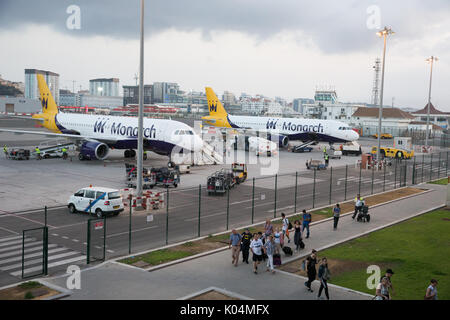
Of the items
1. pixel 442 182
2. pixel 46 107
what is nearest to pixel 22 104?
pixel 46 107

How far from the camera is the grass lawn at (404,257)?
17.2 metres

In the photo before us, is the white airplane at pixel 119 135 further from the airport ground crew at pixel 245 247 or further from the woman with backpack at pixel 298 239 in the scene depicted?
the airport ground crew at pixel 245 247

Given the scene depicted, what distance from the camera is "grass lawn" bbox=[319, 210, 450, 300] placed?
17219 mm

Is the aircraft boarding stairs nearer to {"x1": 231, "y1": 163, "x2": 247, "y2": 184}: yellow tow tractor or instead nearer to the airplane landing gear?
{"x1": 231, "y1": 163, "x2": 247, "y2": 184}: yellow tow tractor

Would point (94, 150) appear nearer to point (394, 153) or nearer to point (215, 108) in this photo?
point (215, 108)

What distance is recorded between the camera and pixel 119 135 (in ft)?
164

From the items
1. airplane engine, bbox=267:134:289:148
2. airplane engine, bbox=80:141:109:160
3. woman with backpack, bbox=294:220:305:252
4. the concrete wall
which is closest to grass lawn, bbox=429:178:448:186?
airplane engine, bbox=267:134:289:148

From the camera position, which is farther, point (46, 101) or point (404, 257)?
point (46, 101)

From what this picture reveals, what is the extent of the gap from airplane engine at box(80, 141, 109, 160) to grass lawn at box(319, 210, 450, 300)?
103 feet

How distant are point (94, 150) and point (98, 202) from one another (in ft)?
75.0

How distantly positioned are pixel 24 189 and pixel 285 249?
2188cm

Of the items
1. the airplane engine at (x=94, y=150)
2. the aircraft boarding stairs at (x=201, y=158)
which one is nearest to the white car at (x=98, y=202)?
the aircraft boarding stairs at (x=201, y=158)
